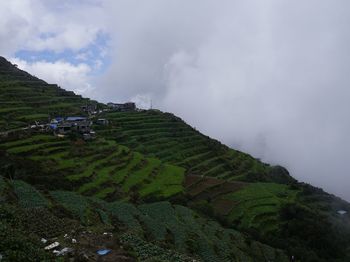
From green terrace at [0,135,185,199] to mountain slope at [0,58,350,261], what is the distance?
12 centimetres

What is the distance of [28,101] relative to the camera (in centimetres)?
7731

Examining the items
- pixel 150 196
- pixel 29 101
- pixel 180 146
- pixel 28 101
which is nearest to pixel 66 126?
pixel 28 101

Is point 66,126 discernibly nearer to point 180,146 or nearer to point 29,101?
point 29,101

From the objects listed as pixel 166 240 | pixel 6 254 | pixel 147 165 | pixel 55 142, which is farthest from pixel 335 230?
pixel 6 254

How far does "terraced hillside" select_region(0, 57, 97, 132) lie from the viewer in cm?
6391

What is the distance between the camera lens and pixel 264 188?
5547 cm

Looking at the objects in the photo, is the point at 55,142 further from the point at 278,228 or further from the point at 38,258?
the point at 38,258

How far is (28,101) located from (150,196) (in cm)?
4405

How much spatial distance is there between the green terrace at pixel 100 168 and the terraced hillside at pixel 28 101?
10.5 metres

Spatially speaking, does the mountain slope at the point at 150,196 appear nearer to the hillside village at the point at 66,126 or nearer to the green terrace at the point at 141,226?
the green terrace at the point at 141,226

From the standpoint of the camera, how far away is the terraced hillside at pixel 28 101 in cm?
6391

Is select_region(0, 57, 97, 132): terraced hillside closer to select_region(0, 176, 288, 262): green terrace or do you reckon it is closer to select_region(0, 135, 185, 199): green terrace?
select_region(0, 135, 185, 199): green terrace

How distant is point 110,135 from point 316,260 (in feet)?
126

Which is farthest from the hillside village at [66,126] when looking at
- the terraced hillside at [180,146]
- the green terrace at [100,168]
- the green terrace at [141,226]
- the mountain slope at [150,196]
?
the green terrace at [141,226]
